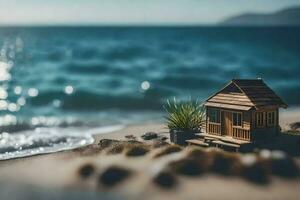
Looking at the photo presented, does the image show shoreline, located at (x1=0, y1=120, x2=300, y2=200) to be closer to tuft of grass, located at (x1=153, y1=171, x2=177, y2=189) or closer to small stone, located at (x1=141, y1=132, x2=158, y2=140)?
tuft of grass, located at (x1=153, y1=171, x2=177, y2=189)

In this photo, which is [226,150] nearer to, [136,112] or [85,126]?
[85,126]

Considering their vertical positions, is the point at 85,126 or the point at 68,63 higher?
the point at 68,63

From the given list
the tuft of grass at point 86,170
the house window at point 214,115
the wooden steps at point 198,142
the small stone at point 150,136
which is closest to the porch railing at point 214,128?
the house window at point 214,115

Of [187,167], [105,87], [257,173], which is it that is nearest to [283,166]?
[257,173]

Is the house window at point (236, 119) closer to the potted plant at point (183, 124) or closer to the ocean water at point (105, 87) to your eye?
the potted plant at point (183, 124)

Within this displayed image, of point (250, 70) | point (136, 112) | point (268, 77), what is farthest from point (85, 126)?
point (250, 70)

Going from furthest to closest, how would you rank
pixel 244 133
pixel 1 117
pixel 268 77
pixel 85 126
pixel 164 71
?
pixel 164 71
pixel 268 77
pixel 1 117
pixel 85 126
pixel 244 133
